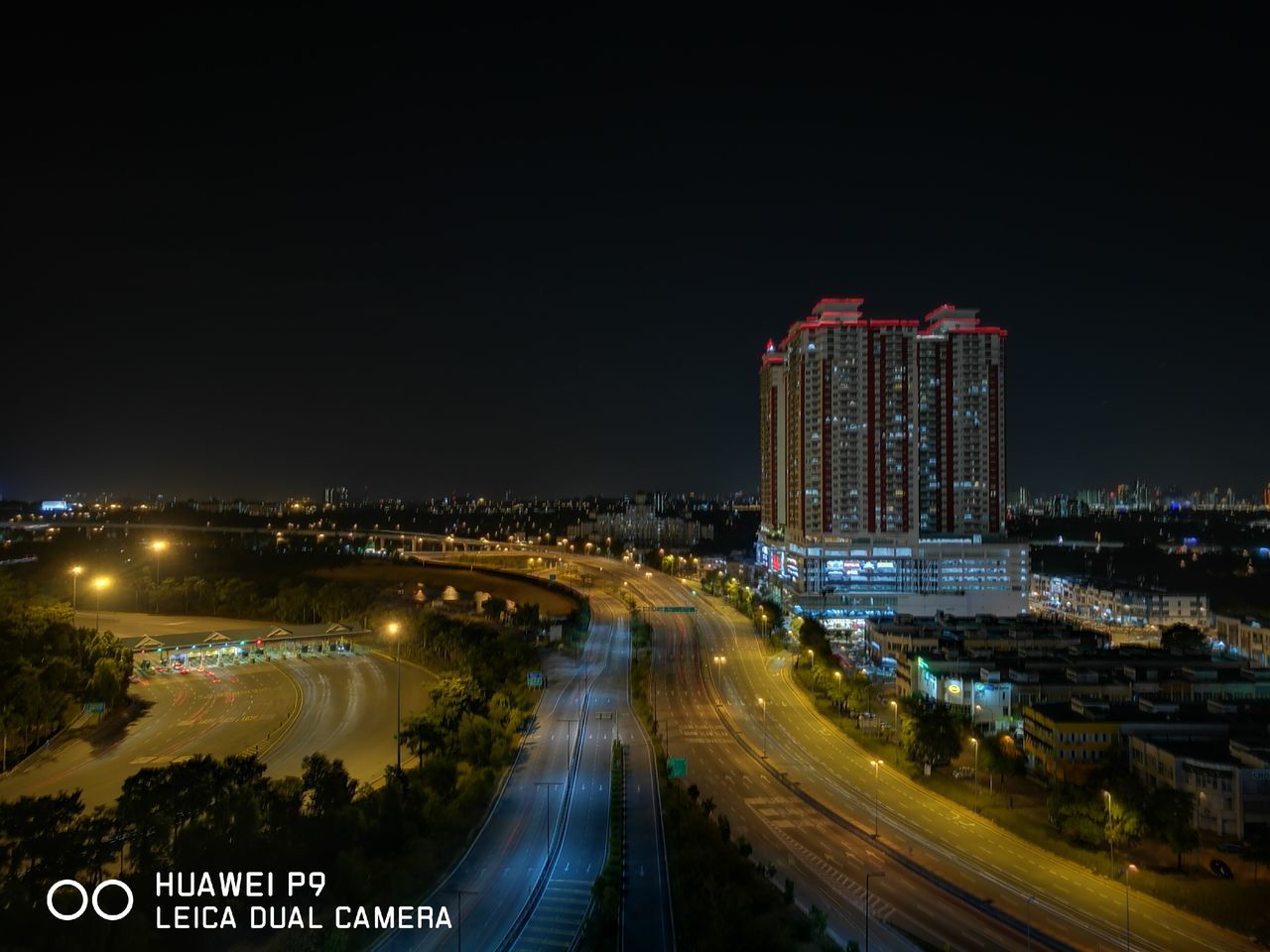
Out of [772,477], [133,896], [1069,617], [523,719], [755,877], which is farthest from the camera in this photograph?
[772,477]

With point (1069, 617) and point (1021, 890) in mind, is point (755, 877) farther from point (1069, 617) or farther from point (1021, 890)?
point (1069, 617)

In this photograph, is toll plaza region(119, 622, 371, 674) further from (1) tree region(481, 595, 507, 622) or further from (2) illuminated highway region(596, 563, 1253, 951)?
(2) illuminated highway region(596, 563, 1253, 951)

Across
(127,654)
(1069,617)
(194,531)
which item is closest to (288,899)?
(127,654)

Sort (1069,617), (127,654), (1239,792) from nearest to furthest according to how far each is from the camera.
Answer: (1239,792) < (127,654) < (1069,617)

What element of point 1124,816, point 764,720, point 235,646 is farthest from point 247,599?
point 1124,816

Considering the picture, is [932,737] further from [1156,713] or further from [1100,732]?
[1156,713]

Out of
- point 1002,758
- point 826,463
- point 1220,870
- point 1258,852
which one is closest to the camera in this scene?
point 1258,852

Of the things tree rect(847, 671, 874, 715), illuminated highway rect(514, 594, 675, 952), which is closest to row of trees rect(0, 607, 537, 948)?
illuminated highway rect(514, 594, 675, 952)
